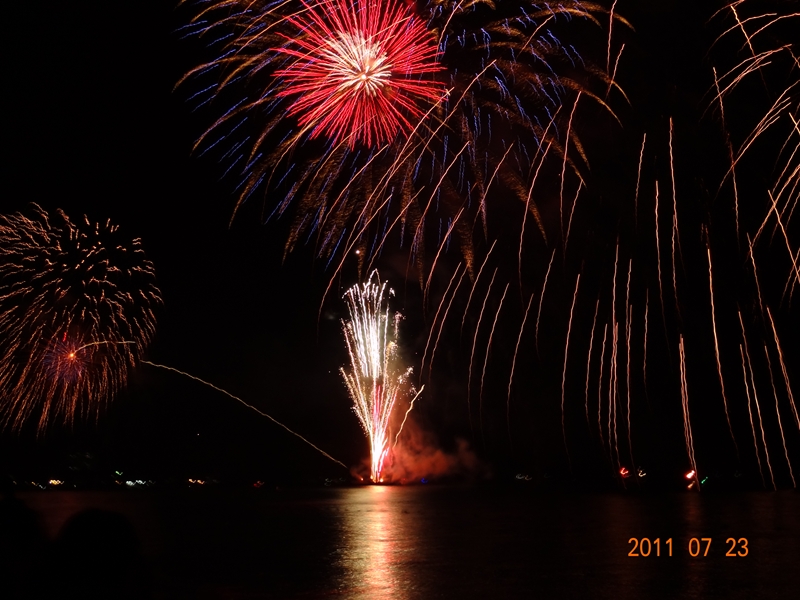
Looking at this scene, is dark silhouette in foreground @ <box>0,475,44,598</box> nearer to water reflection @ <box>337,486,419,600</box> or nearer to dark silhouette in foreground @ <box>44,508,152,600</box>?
dark silhouette in foreground @ <box>44,508,152,600</box>

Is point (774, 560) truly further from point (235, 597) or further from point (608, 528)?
point (235, 597)

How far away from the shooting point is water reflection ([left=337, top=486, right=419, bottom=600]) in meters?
10.3

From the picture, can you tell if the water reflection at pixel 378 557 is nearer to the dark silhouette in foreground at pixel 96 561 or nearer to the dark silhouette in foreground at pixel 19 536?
the dark silhouette in foreground at pixel 19 536

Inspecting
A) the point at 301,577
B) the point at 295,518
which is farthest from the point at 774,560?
the point at 295,518

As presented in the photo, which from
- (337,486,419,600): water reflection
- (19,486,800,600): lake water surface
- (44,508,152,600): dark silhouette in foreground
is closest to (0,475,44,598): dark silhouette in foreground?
(19,486,800,600): lake water surface

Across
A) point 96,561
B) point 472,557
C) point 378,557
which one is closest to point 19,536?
point 96,561

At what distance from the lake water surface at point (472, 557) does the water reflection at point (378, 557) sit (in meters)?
0.03

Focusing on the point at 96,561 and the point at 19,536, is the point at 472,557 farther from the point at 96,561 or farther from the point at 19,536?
the point at 96,561

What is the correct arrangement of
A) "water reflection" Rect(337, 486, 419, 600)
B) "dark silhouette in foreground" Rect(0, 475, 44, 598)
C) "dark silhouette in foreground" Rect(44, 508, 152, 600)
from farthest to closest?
"water reflection" Rect(337, 486, 419, 600)
"dark silhouette in foreground" Rect(0, 475, 44, 598)
"dark silhouette in foreground" Rect(44, 508, 152, 600)

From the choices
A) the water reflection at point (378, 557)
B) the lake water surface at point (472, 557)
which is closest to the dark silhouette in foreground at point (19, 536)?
the lake water surface at point (472, 557)

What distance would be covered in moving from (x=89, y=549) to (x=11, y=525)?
2.33 m

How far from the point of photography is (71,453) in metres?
83.8

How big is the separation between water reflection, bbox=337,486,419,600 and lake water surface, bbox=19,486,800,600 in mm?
26

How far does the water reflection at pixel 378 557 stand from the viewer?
1027 centimetres
